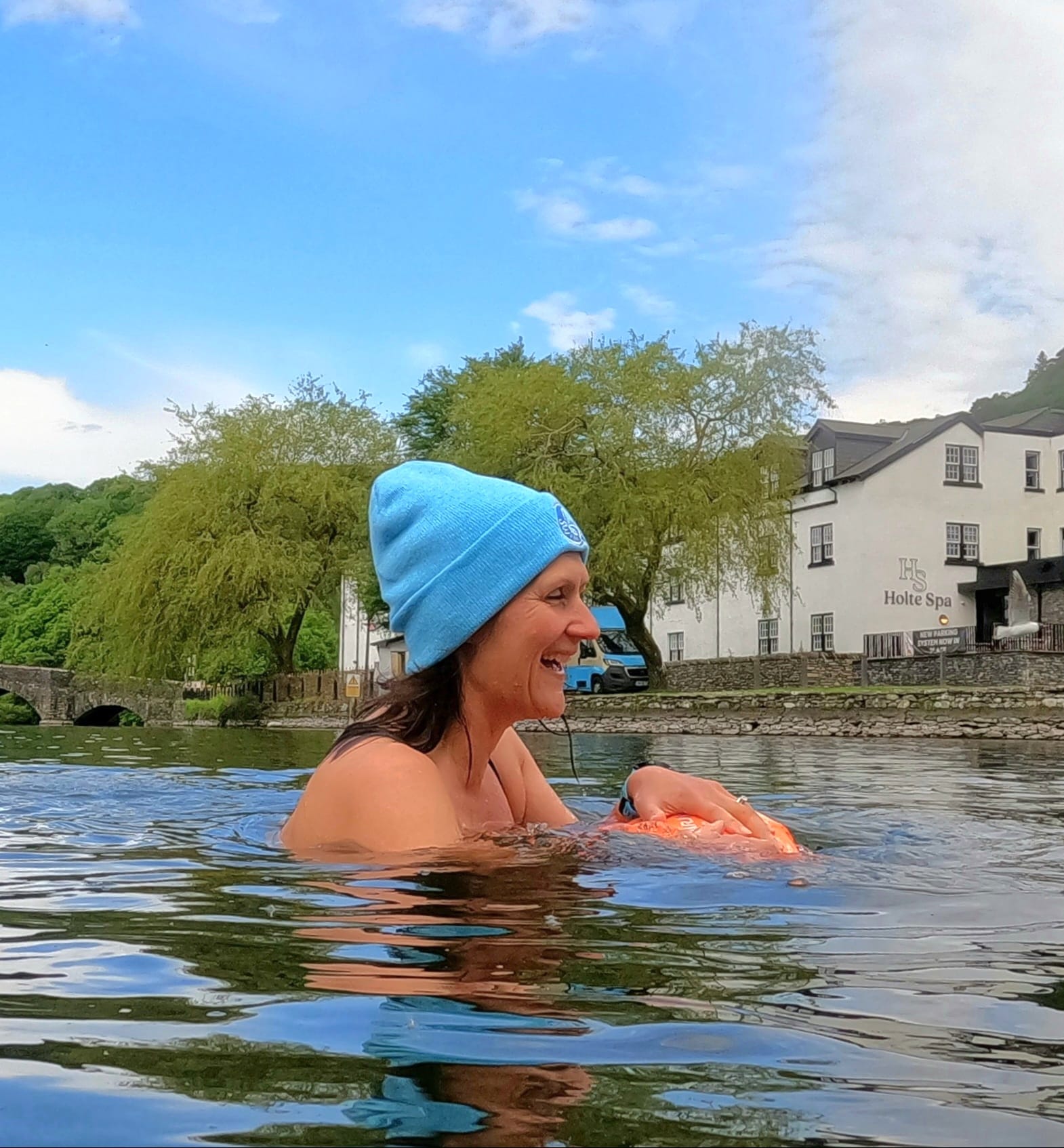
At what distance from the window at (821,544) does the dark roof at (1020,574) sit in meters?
4.19

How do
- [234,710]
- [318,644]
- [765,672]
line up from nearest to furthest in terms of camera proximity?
1. [765,672]
2. [234,710]
3. [318,644]

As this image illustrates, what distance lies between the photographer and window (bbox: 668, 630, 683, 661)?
1932 inches

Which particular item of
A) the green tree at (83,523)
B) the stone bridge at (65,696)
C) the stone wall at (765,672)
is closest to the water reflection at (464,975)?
the stone wall at (765,672)

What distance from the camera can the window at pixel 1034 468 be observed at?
4288 cm

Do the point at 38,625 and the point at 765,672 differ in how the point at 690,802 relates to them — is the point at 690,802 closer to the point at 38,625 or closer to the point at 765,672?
the point at 765,672

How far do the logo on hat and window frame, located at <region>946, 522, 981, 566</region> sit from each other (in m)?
39.8

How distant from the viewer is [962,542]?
136ft

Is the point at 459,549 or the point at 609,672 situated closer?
the point at 459,549

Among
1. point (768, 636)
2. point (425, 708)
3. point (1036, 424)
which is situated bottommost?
point (425, 708)

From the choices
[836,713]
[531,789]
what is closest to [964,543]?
[836,713]

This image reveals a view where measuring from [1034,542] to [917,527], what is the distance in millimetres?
4640

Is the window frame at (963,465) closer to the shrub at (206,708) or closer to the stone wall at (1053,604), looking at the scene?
the stone wall at (1053,604)

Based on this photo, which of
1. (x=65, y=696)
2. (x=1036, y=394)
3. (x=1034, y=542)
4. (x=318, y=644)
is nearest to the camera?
(x=1034, y=542)

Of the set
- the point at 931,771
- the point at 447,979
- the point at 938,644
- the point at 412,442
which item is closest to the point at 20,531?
the point at 412,442
